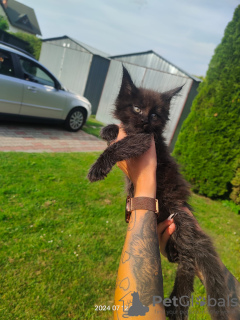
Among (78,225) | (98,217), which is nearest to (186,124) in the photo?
(98,217)

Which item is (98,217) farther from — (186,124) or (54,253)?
(186,124)

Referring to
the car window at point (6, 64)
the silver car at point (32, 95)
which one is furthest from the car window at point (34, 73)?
the car window at point (6, 64)

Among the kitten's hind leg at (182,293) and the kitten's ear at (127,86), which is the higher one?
the kitten's ear at (127,86)

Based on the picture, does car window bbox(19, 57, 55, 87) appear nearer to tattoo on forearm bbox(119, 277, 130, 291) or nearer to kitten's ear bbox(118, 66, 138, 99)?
kitten's ear bbox(118, 66, 138, 99)

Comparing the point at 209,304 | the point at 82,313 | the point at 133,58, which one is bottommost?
the point at 82,313

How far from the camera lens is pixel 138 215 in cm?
150

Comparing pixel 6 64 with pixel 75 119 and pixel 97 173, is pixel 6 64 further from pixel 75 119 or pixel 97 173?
pixel 97 173

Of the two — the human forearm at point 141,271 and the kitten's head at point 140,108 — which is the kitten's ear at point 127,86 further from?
the human forearm at point 141,271

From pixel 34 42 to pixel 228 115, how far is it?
2190 centimetres

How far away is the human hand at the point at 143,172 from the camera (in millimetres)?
1628

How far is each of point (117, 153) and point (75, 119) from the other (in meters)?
7.00

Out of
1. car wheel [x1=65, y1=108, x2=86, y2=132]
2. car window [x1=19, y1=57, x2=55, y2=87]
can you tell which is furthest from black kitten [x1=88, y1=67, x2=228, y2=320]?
car wheel [x1=65, y1=108, x2=86, y2=132]

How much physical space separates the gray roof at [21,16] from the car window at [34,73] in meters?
43.7

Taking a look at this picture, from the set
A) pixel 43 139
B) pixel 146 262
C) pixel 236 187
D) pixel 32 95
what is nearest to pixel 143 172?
pixel 146 262
